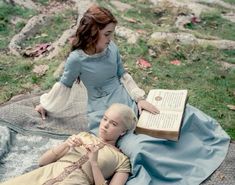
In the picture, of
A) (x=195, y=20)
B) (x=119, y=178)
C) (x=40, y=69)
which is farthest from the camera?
(x=195, y=20)

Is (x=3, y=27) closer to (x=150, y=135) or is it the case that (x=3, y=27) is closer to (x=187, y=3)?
(x=187, y=3)

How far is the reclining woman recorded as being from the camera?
4.09 metres

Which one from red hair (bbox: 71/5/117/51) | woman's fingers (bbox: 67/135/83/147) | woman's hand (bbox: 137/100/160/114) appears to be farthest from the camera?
woman's hand (bbox: 137/100/160/114)

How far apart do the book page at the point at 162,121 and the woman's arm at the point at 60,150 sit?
678 mm

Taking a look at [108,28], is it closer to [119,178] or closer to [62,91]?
[62,91]

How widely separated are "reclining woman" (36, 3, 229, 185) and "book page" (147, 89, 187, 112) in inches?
3.4

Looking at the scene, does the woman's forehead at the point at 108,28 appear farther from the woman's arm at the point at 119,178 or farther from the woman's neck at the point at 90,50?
the woman's arm at the point at 119,178

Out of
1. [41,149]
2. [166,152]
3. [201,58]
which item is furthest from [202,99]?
[41,149]

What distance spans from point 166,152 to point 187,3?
184 inches

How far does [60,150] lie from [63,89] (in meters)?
0.81

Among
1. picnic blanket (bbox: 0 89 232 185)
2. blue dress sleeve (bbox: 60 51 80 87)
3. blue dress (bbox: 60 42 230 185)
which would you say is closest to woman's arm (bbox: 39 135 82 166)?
picnic blanket (bbox: 0 89 232 185)

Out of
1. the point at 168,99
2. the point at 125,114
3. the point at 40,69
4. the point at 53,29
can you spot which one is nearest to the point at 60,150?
the point at 125,114

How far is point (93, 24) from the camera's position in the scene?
4.23m

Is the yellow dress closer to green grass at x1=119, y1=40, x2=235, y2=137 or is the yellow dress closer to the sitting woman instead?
the sitting woman
